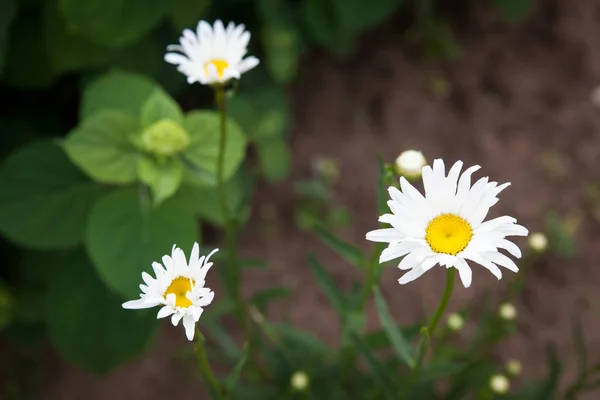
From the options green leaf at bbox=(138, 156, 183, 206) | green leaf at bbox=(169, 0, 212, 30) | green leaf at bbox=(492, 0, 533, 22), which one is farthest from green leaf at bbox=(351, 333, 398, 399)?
green leaf at bbox=(492, 0, 533, 22)

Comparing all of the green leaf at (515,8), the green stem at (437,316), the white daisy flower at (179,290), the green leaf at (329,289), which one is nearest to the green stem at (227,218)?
the green leaf at (329,289)

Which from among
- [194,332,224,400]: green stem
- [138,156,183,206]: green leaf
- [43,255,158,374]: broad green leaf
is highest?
[138,156,183,206]: green leaf

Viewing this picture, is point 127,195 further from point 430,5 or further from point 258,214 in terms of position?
point 430,5

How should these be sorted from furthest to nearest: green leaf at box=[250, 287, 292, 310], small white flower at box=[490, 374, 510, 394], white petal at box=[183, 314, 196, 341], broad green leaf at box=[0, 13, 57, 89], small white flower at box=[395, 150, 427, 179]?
broad green leaf at box=[0, 13, 57, 89], green leaf at box=[250, 287, 292, 310], small white flower at box=[490, 374, 510, 394], small white flower at box=[395, 150, 427, 179], white petal at box=[183, 314, 196, 341]

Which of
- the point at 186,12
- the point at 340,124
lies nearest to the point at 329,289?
the point at 186,12

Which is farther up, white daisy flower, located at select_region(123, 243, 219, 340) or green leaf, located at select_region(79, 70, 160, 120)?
green leaf, located at select_region(79, 70, 160, 120)

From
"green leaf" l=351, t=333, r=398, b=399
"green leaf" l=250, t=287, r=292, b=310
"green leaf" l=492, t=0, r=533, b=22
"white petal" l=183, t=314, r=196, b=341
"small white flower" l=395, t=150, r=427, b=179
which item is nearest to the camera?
"white petal" l=183, t=314, r=196, b=341

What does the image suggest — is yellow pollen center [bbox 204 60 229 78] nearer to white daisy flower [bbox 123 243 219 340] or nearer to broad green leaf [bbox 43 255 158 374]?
white daisy flower [bbox 123 243 219 340]
